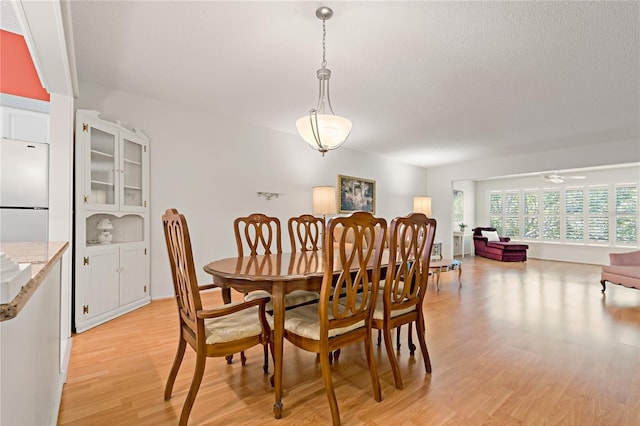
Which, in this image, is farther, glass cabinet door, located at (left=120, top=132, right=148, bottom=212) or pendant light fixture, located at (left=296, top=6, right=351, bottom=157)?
glass cabinet door, located at (left=120, top=132, right=148, bottom=212)

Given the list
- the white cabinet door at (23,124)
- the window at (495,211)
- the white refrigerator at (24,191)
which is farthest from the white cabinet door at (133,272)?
the window at (495,211)

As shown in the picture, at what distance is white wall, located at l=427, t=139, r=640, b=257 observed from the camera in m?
5.27

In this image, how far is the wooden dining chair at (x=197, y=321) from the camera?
1499mm

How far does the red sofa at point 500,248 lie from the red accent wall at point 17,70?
8.96m

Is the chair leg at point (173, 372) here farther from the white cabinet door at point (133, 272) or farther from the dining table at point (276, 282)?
the white cabinet door at point (133, 272)

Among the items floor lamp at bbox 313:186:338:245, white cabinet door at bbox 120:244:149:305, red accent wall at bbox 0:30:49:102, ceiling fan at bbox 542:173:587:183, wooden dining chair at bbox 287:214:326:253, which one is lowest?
white cabinet door at bbox 120:244:149:305

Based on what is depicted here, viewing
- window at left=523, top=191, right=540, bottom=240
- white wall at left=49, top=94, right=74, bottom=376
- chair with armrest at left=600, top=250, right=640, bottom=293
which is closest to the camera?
white wall at left=49, top=94, right=74, bottom=376

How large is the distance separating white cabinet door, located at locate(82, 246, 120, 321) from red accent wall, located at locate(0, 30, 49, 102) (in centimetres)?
151

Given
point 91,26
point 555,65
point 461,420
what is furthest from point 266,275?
point 555,65

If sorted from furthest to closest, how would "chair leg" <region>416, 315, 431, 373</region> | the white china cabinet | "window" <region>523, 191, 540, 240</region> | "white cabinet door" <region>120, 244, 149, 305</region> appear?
"window" <region>523, 191, 540, 240</region> < "white cabinet door" <region>120, 244, 149, 305</region> < the white china cabinet < "chair leg" <region>416, 315, 431, 373</region>

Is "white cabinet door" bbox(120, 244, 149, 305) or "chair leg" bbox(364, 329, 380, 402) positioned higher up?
"white cabinet door" bbox(120, 244, 149, 305)

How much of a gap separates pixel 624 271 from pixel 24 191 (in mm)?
6830

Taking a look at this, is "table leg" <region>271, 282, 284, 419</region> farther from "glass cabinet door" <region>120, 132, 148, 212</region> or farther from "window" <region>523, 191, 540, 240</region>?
"window" <region>523, 191, 540, 240</region>

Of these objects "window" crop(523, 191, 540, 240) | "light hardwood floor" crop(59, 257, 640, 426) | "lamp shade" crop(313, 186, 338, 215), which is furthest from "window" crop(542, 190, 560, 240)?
"lamp shade" crop(313, 186, 338, 215)
